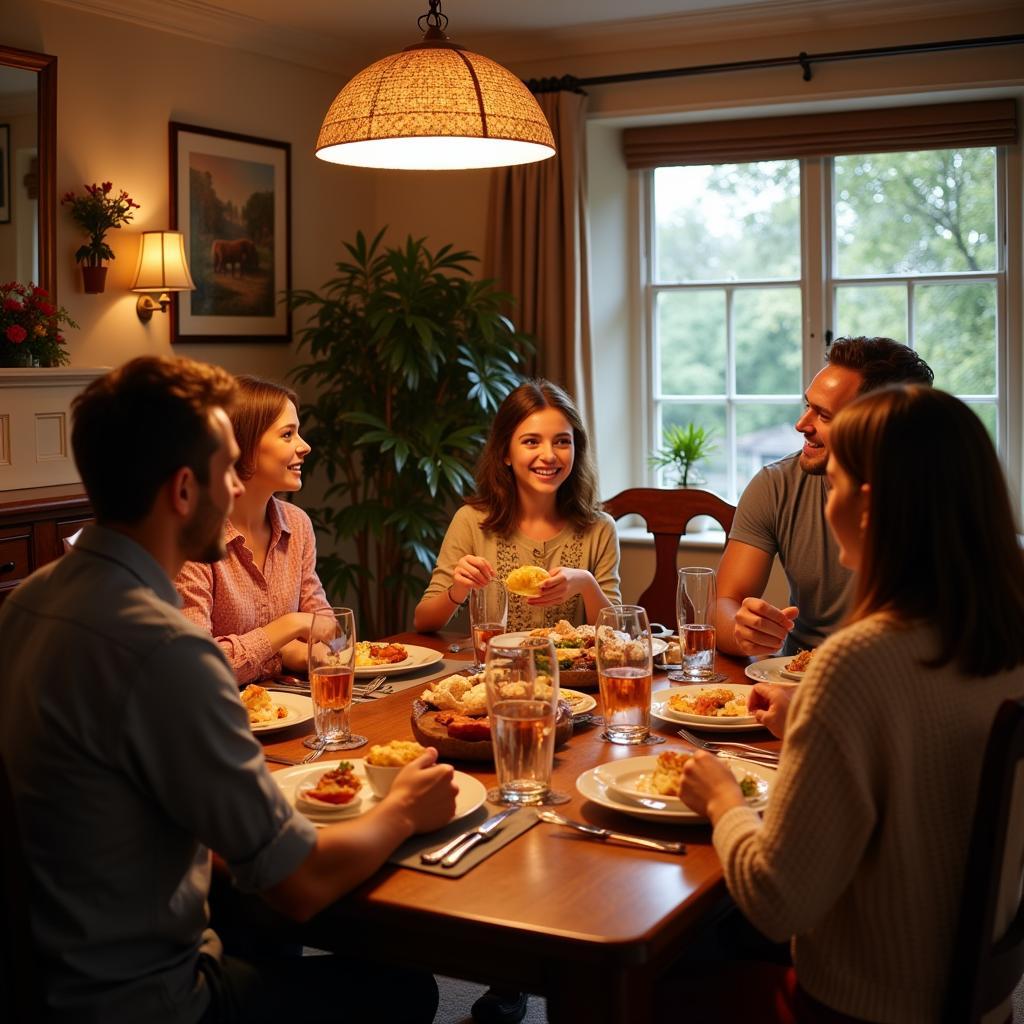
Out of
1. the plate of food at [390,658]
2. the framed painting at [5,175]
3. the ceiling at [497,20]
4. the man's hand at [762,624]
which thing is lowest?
the plate of food at [390,658]

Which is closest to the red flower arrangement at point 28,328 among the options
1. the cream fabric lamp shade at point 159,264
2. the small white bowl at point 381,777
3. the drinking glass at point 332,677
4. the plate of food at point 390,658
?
the cream fabric lamp shade at point 159,264

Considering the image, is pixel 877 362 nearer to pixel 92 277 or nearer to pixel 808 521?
pixel 808 521

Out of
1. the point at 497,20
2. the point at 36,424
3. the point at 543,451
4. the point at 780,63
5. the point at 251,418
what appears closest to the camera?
the point at 251,418

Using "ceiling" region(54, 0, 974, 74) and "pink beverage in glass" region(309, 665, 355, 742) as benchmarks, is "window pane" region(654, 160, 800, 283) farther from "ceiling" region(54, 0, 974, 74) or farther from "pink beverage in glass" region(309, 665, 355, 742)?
"pink beverage in glass" region(309, 665, 355, 742)

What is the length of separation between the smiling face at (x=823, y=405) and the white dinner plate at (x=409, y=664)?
0.91 meters

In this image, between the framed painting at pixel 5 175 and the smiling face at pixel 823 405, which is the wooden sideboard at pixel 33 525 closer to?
the framed painting at pixel 5 175

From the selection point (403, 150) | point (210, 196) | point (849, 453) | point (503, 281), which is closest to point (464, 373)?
point (503, 281)

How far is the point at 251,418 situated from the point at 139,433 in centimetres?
123

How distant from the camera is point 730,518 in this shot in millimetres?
3340

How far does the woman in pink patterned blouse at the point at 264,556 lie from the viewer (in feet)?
7.97

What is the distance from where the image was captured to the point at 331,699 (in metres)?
1.94

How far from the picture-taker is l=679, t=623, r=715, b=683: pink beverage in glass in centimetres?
229

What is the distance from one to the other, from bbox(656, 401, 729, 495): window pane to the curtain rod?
1346 mm

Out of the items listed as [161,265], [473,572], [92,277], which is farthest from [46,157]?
[473,572]
